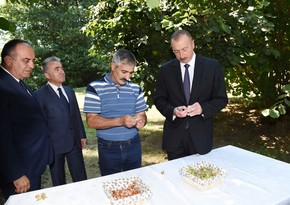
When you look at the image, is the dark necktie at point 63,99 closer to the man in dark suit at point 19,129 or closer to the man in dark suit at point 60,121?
Answer: the man in dark suit at point 60,121

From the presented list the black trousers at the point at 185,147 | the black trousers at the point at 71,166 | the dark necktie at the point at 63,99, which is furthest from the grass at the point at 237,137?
the black trousers at the point at 185,147

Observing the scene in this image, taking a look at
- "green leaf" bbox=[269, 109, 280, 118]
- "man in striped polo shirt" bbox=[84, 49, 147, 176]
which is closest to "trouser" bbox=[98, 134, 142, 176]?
"man in striped polo shirt" bbox=[84, 49, 147, 176]

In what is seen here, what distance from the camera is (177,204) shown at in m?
1.84

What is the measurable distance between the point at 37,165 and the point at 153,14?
10.3 ft

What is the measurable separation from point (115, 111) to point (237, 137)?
493 cm

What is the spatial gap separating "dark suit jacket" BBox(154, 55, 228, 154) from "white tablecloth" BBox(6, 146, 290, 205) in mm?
483

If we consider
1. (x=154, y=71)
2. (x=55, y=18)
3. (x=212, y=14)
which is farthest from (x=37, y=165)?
(x=55, y=18)

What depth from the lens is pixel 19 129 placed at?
8.06 ft

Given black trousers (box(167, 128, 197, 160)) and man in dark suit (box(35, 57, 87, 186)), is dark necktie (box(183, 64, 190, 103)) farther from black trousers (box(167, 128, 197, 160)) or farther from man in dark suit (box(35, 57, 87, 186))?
man in dark suit (box(35, 57, 87, 186))

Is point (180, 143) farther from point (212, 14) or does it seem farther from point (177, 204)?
point (212, 14)

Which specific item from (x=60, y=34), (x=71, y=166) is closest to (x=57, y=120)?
(x=71, y=166)

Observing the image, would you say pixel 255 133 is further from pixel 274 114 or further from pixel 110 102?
pixel 110 102

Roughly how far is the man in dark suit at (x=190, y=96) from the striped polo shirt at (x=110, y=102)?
0.41 meters

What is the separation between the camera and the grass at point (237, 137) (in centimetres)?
564
